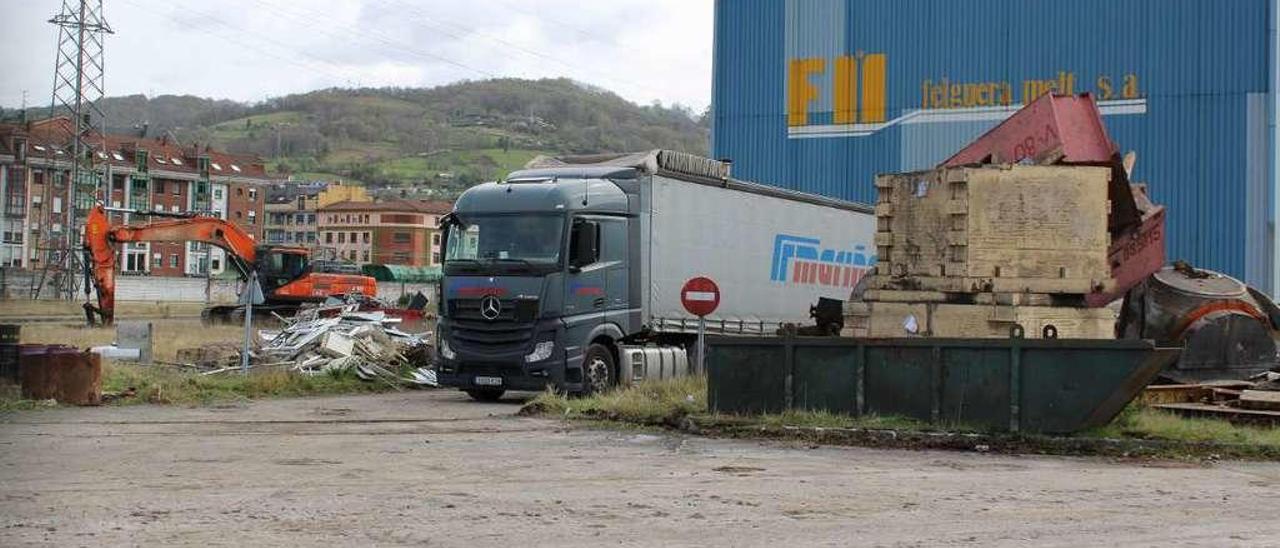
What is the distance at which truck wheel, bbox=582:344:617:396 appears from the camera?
65.9ft

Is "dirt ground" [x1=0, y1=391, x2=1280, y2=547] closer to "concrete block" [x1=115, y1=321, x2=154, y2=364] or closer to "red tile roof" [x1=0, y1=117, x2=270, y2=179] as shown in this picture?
"concrete block" [x1=115, y1=321, x2=154, y2=364]

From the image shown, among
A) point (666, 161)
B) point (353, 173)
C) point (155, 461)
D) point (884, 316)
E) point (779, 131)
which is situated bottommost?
point (155, 461)

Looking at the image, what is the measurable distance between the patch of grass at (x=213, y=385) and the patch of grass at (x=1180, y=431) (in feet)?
41.0

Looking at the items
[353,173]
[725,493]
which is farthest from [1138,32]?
[353,173]

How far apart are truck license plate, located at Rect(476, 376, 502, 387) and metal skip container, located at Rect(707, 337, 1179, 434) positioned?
484 centimetres

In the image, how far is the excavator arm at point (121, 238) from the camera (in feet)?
117

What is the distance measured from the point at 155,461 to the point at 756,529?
6.25 metres

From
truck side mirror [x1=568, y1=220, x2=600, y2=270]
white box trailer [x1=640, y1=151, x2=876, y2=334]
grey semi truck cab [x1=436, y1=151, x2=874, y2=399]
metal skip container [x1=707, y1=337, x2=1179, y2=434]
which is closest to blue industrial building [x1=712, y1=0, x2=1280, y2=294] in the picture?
white box trailer [x1=640, y1=151, x2=876, y2=334]

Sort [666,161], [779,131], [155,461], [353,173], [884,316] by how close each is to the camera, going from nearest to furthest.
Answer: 1. [155,461]
2. [884,316]
3. [666,161]
4. [779,131]
5. [353,173]

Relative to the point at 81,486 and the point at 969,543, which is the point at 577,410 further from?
the point at 969,543

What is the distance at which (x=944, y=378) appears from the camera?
1470cm

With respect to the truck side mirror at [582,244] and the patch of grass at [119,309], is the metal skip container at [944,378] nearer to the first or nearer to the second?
the truck side mirror at [582,244]

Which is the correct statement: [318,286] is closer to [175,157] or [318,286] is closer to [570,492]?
[570,492]

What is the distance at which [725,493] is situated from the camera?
10805 millimetres
